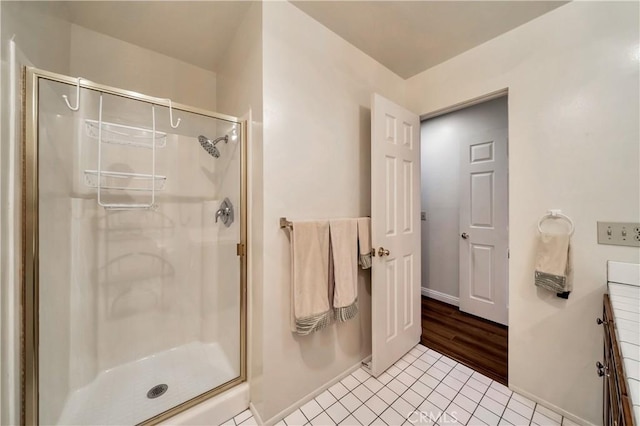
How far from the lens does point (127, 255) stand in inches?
67.0

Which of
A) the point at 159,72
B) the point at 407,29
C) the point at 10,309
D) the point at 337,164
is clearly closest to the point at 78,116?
the point at 159,72

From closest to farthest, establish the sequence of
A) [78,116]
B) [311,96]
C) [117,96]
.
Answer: [117,96], [78,116], [311,96]

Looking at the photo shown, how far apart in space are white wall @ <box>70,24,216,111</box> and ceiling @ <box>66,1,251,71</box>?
0.06 m

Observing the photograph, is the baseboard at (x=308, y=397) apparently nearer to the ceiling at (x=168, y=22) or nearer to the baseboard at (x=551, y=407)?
the baseboard at (x=551, y=407)

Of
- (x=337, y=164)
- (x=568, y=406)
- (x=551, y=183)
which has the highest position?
(x=337, y=164)

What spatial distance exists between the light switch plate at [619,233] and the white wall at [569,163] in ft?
0.09

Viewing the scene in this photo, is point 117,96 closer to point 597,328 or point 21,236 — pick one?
point 21,236

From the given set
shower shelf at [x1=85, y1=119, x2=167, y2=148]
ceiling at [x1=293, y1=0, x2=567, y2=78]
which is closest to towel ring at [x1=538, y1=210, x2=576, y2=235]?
ceiling at [x1=293, y1=0, x2=567, y2=78]

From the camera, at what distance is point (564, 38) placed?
4.42 feet

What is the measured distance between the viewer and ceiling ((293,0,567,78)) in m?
1.36

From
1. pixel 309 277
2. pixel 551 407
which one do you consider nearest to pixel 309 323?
pixel 309 277

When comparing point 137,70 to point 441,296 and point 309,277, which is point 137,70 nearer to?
point 309,277

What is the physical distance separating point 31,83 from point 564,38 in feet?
8.69

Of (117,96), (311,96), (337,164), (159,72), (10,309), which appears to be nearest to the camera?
(10,309)
